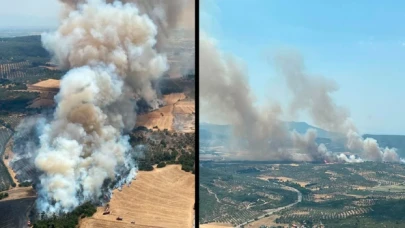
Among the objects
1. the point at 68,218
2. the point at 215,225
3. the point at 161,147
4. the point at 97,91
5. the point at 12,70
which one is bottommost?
the point at 215,225

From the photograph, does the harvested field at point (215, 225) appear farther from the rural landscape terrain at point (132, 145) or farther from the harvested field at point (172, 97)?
the harvested field at point (172, 97)

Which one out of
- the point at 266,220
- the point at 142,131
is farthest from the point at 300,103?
the point at 142,131

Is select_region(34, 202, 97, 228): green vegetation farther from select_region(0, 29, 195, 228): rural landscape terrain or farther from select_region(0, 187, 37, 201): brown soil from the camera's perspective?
select_region(0, 187, 37, 201): brown soil

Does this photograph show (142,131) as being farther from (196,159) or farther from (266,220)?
(266,220)

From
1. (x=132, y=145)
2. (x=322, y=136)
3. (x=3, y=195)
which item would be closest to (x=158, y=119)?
(x=132, y=145)

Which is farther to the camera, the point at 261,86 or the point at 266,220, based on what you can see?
the point at 261,86

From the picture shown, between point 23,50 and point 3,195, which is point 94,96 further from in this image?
point 3,195
